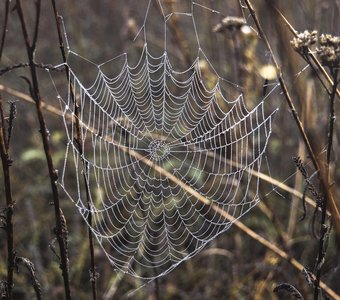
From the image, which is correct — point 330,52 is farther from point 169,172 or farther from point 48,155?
point 169,172

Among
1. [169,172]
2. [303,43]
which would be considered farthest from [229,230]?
[303,43]

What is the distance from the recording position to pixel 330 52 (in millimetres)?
1744

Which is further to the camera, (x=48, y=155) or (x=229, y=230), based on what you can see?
(x=229, y=230)

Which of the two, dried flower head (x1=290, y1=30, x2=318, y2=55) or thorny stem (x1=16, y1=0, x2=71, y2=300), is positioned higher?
A: dried flower head (x1=290, y1=30, x2=318, y2=55)

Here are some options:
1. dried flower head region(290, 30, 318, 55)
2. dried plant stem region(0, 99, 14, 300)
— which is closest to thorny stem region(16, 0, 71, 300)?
dried plant stem region(0, 99, 14, 300)

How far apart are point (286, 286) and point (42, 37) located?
225 inches

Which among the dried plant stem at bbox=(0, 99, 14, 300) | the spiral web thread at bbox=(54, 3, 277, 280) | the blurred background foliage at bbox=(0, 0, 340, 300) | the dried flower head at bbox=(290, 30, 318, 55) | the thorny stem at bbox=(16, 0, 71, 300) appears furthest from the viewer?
the blurred background foliage at bbox=(0, 0, 340, 300)

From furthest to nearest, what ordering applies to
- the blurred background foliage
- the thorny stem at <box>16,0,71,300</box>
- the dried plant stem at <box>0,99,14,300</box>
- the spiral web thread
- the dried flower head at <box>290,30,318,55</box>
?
the blurred background foliage, the spiral web thread, the dried flower head at <box>290,30,318,55</box>, the dried plant stem at <box>0,99,14,300</box>, the thorny stem at <box>16,0,71,300</box>

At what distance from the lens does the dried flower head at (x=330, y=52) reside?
1.72 meters

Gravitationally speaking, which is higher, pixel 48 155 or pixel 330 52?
pixel 330 52

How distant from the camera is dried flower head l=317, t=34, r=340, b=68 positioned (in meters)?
1.72

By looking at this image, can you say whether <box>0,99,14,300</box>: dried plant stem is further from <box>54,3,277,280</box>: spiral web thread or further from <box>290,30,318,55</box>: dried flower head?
<box>54,3,277,280</box>: spiral web thread

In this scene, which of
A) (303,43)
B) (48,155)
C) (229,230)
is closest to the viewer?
(48,155)

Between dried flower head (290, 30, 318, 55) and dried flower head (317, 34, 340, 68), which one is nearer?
dried flower head (317, 34, 340, 68)
